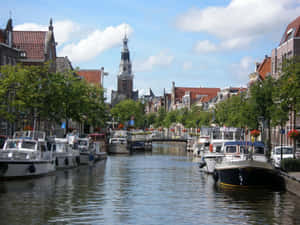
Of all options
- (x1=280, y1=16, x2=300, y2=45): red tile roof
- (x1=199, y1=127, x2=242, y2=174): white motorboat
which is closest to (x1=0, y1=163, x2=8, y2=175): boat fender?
(x1=199, y1=127, x2=242, y2=174): white motorboat

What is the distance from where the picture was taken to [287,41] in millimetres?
70812

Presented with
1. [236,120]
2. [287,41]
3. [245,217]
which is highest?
[287,41]

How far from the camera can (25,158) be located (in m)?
43.4

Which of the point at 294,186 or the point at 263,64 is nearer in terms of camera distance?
the point at 294,186

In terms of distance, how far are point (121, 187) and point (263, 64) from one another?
6545 centimetres

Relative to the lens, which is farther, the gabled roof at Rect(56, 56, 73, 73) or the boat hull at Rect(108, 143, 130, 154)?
the gabled roof at Rect(56, 56, 73, 73)

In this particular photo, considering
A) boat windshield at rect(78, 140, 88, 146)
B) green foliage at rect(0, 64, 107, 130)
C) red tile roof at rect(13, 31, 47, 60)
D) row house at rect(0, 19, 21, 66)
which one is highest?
red tile roof at rect(13, 31, 47, 60)

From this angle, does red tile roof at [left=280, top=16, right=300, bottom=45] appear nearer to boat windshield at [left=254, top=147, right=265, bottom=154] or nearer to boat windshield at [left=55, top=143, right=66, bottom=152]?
boat windshield at [left=254, top=147, right=265, bottom=154]

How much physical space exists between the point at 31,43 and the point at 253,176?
52.8 metres

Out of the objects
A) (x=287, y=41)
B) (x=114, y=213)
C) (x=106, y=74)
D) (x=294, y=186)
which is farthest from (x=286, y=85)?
(x=106, y=74)

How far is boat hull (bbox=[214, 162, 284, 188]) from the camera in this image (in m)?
37.4

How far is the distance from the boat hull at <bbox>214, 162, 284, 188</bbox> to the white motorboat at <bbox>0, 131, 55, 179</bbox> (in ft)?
48.2

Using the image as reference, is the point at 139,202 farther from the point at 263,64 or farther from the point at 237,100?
the point at 263,64

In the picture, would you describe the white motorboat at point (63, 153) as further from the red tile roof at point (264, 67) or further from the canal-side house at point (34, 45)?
the red tile roof at point (264, 67)
